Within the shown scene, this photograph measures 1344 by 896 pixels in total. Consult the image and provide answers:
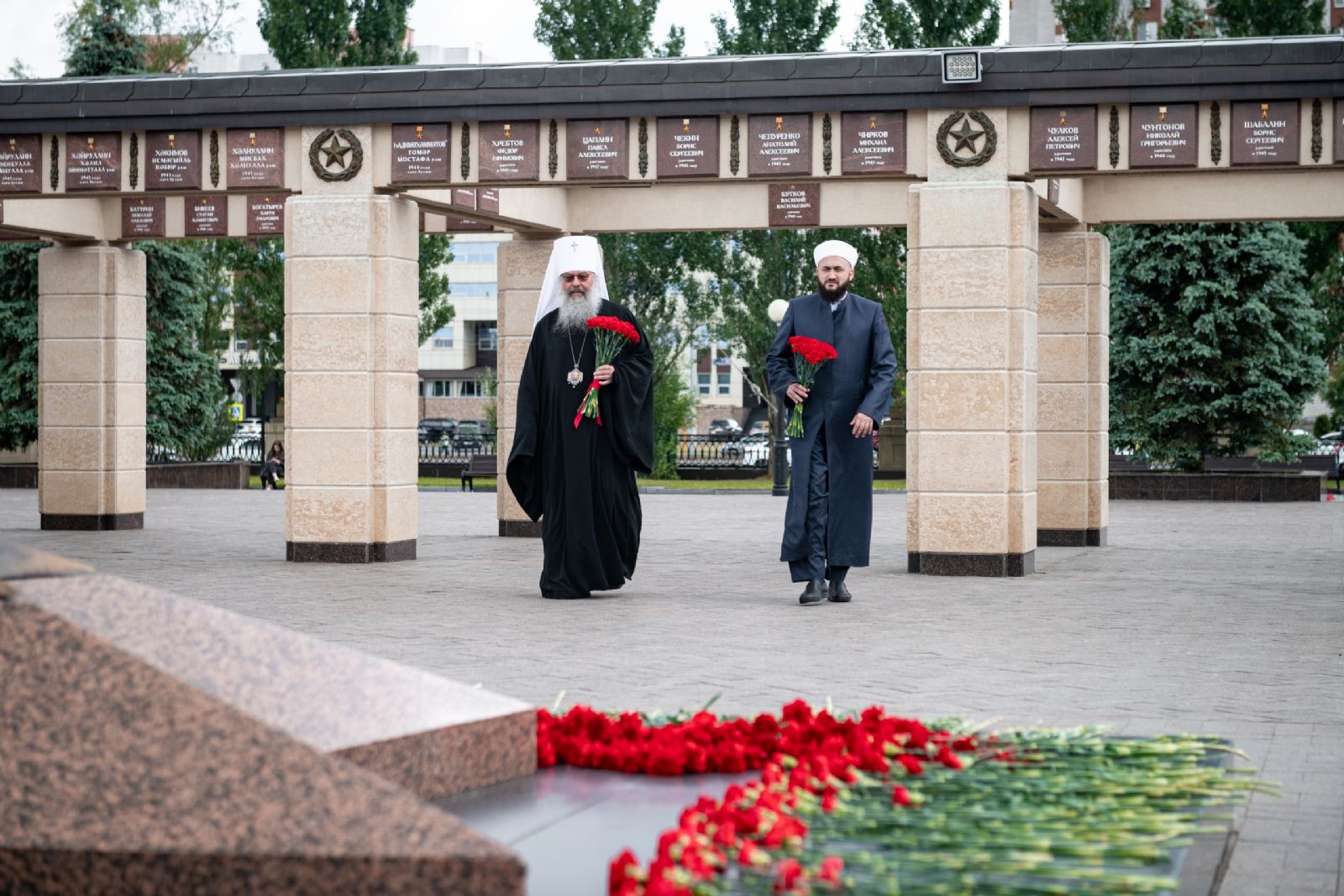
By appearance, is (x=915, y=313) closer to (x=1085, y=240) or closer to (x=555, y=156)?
(x=555, y=156)

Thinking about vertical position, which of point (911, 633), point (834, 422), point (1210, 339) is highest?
point (1210, 339)

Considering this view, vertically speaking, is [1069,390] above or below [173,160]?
below

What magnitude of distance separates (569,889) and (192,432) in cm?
3464

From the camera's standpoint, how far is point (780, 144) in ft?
44.3

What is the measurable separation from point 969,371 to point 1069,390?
4172mm

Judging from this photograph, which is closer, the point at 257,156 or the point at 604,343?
the point at 604,343

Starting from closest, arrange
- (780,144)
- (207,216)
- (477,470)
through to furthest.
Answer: (780,144) < (207,216) < (477,470)

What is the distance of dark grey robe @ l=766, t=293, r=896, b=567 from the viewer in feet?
35.5

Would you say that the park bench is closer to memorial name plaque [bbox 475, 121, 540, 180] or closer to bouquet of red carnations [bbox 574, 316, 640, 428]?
memorial name plaque [bbox 475, 121, 540, 180]

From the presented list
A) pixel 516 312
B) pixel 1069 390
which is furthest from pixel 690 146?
pixel 1069 390

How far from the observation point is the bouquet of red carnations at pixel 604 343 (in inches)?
442

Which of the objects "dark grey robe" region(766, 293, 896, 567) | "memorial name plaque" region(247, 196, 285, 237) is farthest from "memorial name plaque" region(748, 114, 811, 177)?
"memorial name plaque" region(247, 196, 285, 237)

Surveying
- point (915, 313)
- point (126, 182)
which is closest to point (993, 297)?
point (915, 313)

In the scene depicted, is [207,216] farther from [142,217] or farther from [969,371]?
[969,371]
